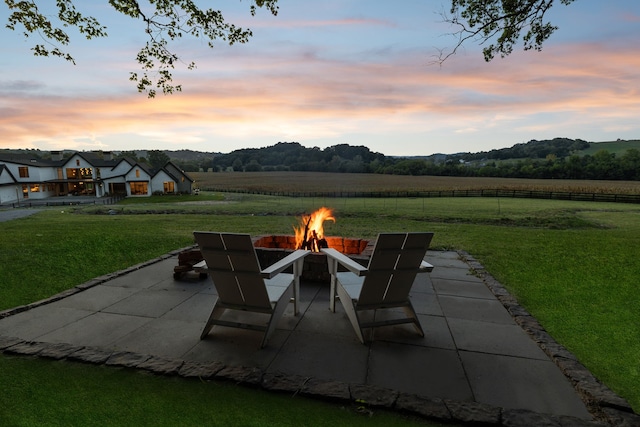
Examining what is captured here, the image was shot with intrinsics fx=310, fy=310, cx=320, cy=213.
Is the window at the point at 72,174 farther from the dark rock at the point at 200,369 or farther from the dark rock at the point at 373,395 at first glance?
the dark rock at the point at 373,395

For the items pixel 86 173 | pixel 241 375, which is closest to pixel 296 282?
pixel 241 375

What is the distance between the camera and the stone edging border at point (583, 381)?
2.28m

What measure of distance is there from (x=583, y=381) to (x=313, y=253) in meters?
3.66

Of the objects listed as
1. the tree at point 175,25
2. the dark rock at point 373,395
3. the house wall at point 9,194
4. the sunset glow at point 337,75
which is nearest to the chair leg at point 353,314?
the dark rock at point 373,395

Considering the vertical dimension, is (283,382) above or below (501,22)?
below

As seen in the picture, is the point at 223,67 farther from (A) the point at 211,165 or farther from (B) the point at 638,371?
(A) the point at 211,165

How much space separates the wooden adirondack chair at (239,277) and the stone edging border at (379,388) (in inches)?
23.5

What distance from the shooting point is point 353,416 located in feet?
7.60

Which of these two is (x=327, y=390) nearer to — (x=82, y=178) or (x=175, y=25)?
(x=175, y=25)

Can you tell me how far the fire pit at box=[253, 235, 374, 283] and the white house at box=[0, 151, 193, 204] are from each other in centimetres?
4211

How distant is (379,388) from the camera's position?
8.48 ft

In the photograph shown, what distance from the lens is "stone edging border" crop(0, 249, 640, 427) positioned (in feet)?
7.45

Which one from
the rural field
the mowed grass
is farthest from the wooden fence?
the mowed grass

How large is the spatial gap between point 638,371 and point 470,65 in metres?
14.0
